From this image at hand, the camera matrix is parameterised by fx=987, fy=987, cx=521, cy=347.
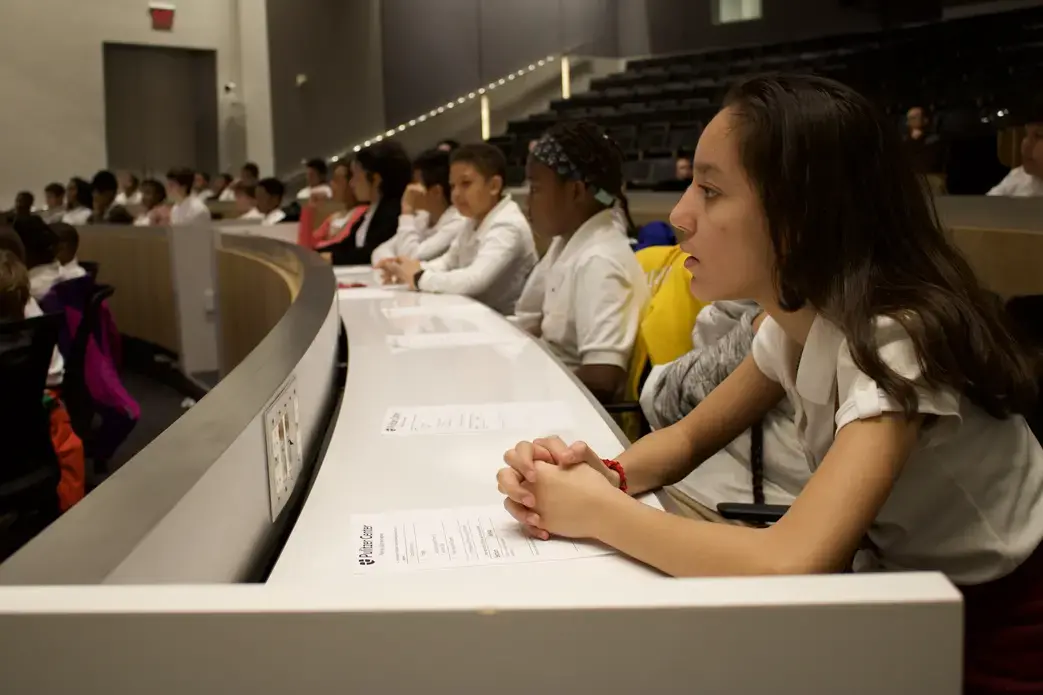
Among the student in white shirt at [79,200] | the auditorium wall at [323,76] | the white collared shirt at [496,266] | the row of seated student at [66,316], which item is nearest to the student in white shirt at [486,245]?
the white collared shirt at [496,266]

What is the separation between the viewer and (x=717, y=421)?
142 centimetres

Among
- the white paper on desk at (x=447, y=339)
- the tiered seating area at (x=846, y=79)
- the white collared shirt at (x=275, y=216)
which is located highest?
the tiered seating area at (x=846, y=79)

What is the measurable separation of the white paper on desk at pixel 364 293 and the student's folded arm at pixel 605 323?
1.02m

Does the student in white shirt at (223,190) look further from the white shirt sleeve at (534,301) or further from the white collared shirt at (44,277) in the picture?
the white shirt sleeve at (534,301)

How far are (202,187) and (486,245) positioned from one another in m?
8.80

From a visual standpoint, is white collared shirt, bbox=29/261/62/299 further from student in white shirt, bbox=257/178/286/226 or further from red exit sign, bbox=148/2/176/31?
red exit sign, bbox=148/2/176/31

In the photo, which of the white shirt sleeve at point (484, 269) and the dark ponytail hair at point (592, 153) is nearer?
the dark ponytail hair at point (592, 153)

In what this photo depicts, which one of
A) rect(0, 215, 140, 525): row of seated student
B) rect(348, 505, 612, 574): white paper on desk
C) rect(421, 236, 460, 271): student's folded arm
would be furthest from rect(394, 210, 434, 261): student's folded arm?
rect(348, 505, 612, 574): white paper on desk

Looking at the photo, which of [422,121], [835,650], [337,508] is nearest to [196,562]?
[337,508]

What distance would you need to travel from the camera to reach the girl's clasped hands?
1.03 metres

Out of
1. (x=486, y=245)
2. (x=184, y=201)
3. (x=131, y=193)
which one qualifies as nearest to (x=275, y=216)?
(x=184, y=201)

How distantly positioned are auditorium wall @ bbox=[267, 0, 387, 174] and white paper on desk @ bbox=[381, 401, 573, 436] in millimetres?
10763

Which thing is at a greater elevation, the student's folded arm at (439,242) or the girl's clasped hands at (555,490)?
the student's folded arm at (439,242)

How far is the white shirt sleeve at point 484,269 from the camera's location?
3289 mm
